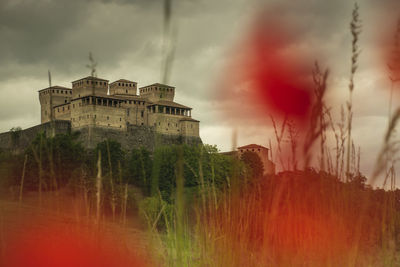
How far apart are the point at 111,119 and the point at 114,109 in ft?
4.82

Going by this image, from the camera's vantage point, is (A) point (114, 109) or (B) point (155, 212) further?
(A) point (114, 109)

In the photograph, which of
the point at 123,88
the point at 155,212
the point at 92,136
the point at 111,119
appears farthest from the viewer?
the point at 123,88

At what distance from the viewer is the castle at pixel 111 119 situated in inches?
2114

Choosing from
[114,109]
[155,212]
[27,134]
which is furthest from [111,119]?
[155,212]

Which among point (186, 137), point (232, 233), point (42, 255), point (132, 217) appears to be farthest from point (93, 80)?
point (186, 137)

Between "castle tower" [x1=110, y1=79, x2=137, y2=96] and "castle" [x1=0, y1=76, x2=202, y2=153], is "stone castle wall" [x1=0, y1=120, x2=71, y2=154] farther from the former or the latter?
"castle tower" [x1=110, y1=79, x2=137, y2=96]

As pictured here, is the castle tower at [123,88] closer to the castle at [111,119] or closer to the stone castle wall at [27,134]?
the castle at [111,119]

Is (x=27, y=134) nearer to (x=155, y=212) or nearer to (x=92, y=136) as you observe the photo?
(x=92, y=136)

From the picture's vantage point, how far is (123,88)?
68.1m

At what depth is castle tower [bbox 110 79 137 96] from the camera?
67.9 metres

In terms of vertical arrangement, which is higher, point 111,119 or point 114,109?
point 114,109

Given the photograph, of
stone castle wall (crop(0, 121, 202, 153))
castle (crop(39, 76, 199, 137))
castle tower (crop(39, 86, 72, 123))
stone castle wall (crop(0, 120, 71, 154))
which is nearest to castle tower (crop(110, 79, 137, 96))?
castle (crop(39, 76, 199, 137))

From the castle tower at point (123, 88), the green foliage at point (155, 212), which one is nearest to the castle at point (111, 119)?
the castle tower at point (123, 88)

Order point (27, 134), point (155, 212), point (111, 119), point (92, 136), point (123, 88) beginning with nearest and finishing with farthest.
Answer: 1. point (155, 212)
2. point (92, 136)
3. point (27, 134)
4. point (111, 119)
5. point (123, 88)
